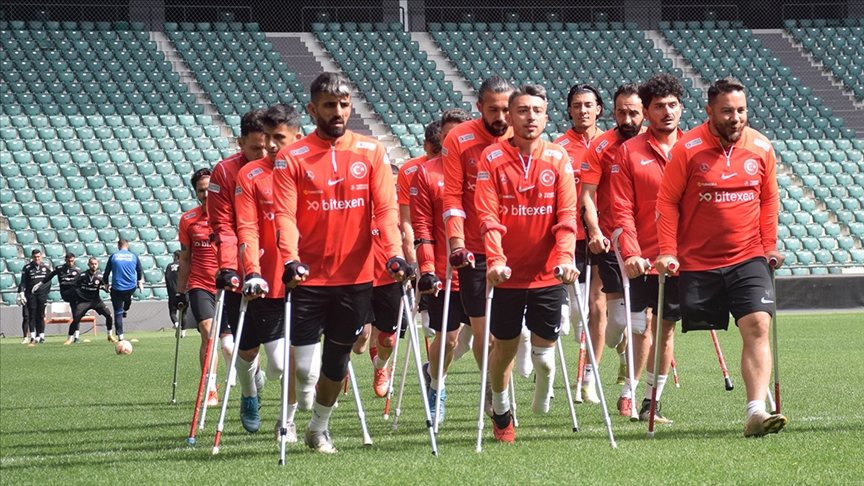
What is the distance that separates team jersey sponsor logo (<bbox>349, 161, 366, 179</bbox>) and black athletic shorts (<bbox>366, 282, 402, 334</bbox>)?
3.63 feet

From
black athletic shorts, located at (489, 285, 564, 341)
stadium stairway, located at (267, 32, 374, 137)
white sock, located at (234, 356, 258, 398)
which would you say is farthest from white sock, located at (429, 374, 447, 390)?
stadium stairway, located at (267, 32, 374, 137)

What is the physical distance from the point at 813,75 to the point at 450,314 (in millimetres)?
30139

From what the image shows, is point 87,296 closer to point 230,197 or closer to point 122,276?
point 122,276

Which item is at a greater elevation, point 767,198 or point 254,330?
point 767,198

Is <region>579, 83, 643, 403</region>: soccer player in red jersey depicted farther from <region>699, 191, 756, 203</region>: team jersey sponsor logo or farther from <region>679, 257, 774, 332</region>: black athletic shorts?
<region>699, 191, 756, 203</region>: team jersey sponsor logo

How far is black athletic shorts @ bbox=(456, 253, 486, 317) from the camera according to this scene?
770cm

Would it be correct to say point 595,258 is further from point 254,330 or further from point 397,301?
point 254,330

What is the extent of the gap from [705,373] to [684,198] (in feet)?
16.8

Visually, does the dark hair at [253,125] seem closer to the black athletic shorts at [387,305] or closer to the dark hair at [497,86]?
the black athletic shorts at [387,305]

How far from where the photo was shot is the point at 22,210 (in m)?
26.3

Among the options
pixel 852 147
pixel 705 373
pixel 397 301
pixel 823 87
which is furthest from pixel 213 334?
pixel 823 87

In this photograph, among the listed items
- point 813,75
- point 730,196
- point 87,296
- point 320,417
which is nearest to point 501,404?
point 320,417

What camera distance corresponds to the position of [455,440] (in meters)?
7.40

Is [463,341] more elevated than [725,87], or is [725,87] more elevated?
[725,87]
